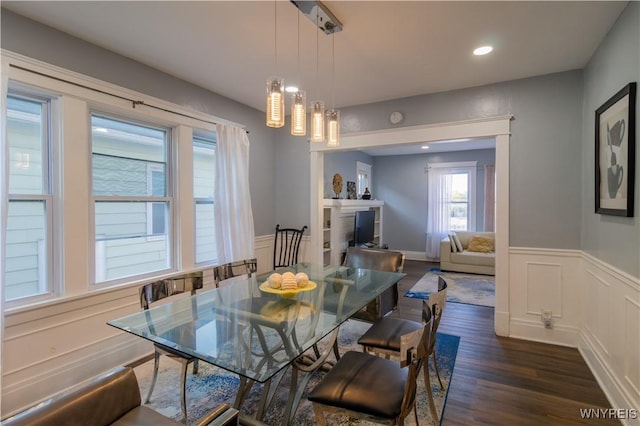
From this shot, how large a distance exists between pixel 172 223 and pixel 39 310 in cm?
125

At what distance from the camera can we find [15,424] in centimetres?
98

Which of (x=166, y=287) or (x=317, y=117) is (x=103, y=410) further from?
(x=317, y=117)

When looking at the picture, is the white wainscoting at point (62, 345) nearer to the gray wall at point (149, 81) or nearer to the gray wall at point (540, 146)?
the gray wall at point (149, 81)

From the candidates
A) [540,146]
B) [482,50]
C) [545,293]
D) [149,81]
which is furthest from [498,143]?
[149,81]

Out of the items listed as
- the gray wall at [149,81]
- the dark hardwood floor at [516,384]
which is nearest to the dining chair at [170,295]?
the dark hardwood floor at [516,384]

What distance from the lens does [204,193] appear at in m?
3.62

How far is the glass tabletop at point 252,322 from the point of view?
1.45m

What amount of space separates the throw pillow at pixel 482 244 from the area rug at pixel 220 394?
12.7ft

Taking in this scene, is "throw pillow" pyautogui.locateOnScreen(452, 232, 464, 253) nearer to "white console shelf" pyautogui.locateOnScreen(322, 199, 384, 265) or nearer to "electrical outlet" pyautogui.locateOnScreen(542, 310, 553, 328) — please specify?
"white console shelf" pyautogui.locateOnScreen(322, 199, 384, 265)

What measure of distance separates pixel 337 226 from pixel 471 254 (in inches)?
108

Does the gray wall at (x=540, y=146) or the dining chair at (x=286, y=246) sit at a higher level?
the gray wall at (x=540, y=146)

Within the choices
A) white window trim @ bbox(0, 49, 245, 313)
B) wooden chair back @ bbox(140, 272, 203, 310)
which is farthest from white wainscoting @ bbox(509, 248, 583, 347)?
white window trim @ bbox(0, 49, 245, 313)

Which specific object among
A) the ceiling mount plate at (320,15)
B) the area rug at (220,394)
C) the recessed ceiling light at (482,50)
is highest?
the recessed ceiling light at (482,50)

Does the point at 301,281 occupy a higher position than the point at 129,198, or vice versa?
the point at 129,198
